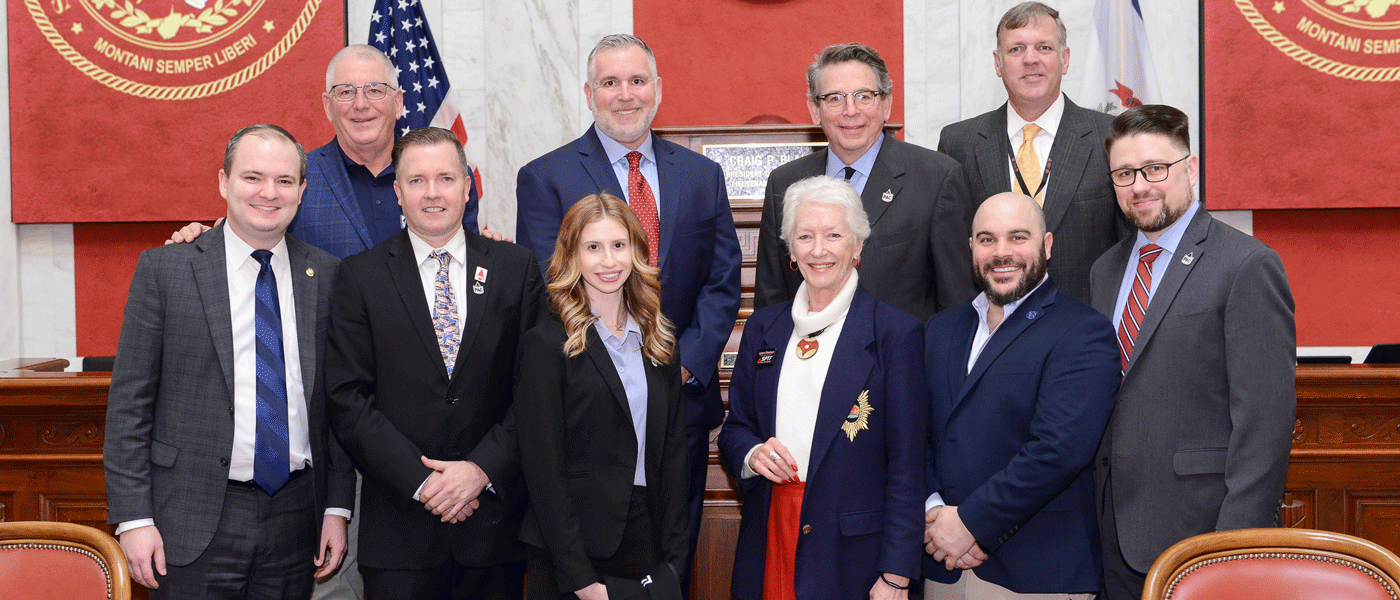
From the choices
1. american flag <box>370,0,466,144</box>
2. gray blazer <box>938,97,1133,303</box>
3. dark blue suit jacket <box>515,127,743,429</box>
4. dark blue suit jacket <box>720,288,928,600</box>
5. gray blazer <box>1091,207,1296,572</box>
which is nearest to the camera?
gray blazer <box>1091,207,1296,572</box>

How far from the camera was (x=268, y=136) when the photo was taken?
2488 mm

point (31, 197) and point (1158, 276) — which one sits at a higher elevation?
point (31, 197)

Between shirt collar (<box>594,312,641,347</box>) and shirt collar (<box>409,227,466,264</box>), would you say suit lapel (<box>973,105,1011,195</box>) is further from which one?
shirt collar (<box>409,227,466,264</box>)

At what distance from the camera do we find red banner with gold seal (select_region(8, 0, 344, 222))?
551 centimetres

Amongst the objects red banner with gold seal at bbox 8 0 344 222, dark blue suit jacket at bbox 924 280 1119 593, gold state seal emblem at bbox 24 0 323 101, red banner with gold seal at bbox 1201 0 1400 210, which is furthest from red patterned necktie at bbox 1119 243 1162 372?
gold state seal emblem at bbox 24 0 323 101

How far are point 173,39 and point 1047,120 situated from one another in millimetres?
5034

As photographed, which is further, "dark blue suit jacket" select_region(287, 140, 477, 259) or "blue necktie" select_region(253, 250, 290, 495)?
"dark blue suit jacket" select_region(287, 140, 477, 259)

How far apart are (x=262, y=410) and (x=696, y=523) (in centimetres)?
127

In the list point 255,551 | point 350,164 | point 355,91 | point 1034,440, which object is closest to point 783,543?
point 1034,440

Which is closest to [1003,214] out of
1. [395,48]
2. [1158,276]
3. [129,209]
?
[1158,276]

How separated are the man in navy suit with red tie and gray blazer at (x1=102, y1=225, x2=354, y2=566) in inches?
36.6

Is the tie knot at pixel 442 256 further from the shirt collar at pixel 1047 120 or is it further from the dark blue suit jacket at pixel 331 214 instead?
the shirt collar at pixel 1047 120

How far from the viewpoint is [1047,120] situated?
10.8 feet

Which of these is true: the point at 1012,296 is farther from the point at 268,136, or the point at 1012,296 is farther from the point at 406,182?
the point at 268,136
